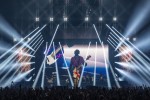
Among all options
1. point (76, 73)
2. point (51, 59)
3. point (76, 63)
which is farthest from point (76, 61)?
point (51, 59)

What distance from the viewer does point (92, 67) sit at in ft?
78.4

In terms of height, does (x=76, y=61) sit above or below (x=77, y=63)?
above

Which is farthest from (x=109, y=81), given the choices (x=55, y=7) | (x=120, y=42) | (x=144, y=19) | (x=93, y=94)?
(x=93, y=94)

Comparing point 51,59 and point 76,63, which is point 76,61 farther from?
point 51,59

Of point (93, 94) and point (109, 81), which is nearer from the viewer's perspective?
point (93, 94)

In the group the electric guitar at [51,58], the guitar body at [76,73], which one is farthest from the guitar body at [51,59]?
the guitar body at [76,73]

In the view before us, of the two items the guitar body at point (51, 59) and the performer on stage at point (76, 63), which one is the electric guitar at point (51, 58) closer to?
the guitar body at point (51, 59)

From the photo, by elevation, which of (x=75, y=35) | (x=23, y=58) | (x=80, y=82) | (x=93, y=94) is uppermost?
(x=75, y=35)

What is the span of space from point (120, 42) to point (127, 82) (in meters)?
3.35

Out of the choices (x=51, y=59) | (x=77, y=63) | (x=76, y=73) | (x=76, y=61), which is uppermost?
(x=51, y=59)

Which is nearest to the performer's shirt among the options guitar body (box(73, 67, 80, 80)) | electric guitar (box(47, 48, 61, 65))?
guitar body (box(73, 67, 80, 80))

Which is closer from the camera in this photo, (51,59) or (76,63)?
(76,63)

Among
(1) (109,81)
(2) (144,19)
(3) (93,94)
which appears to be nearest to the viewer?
(3) (93,94)

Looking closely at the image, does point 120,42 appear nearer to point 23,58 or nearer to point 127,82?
point 127,82
